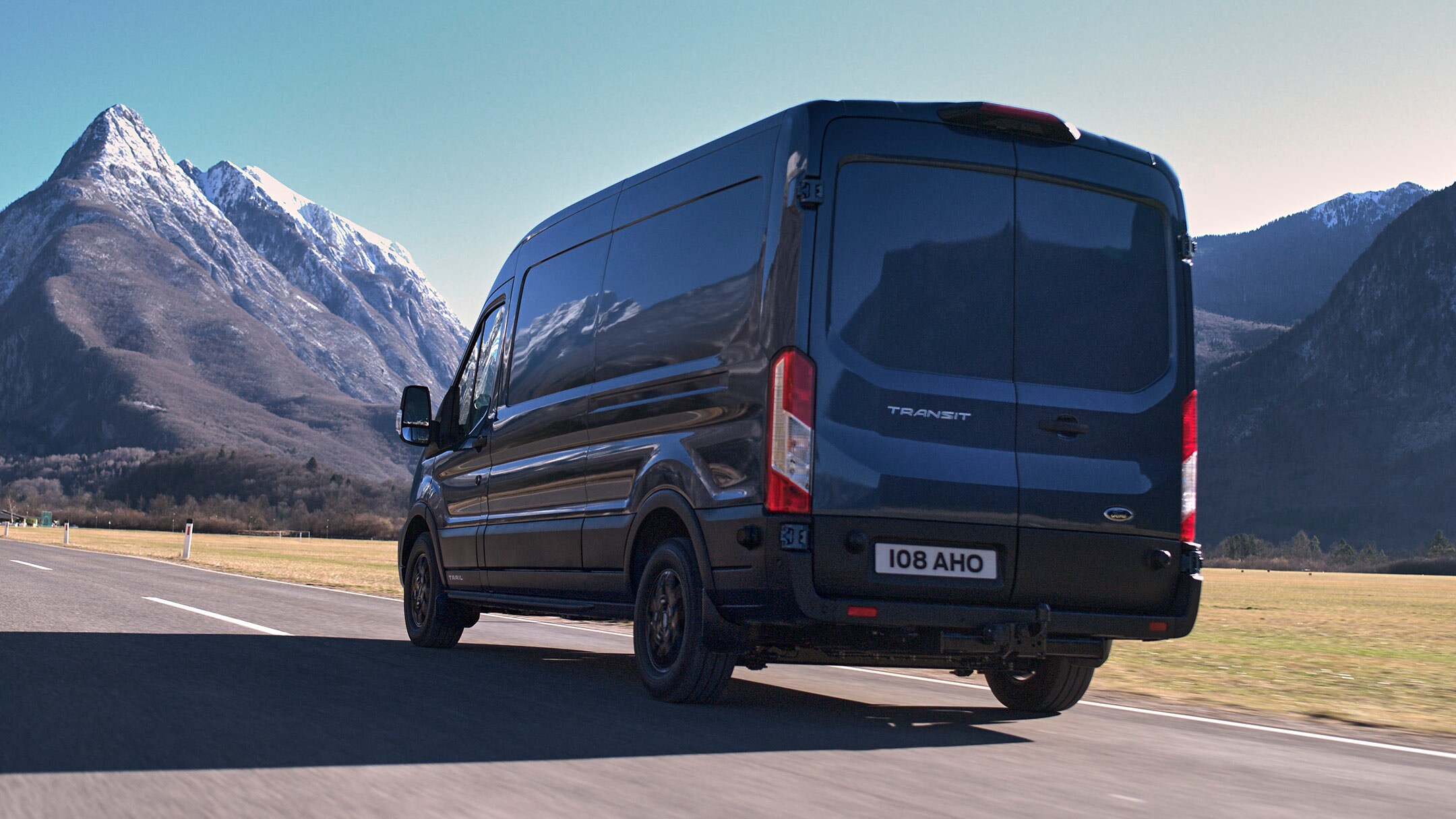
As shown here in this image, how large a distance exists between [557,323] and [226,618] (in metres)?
5.21

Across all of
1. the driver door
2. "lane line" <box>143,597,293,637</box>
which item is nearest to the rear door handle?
the driver door

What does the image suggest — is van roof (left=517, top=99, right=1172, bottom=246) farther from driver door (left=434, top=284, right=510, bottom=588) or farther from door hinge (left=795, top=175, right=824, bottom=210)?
driver door (left=434, top=284, right=510, bottom=588)

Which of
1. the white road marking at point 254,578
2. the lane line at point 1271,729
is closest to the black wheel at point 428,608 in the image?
the lane line at point 1271,729

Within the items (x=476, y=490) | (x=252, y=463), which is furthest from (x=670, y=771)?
(x=252, y=463)

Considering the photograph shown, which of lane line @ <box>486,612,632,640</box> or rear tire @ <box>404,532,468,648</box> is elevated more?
rear tire @ <box>404,532,468,648</box>

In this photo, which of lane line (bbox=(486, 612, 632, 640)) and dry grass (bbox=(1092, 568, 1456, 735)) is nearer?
dry grass (bbox=(1092, 568, 1456, 735))

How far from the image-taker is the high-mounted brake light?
6531 mm

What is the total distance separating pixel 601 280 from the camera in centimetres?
808

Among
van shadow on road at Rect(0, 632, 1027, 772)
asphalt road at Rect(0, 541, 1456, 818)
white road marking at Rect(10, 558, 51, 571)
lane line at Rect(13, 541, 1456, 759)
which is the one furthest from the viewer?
white road marking at Rect(10, 558, 51, 571)

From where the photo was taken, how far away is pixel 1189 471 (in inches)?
267

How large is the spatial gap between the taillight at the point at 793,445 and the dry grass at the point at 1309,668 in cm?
392

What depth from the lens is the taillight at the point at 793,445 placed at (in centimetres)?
605

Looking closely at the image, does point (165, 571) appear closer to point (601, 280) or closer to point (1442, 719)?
point (601, 280)

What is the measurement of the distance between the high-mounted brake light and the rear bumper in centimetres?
216
